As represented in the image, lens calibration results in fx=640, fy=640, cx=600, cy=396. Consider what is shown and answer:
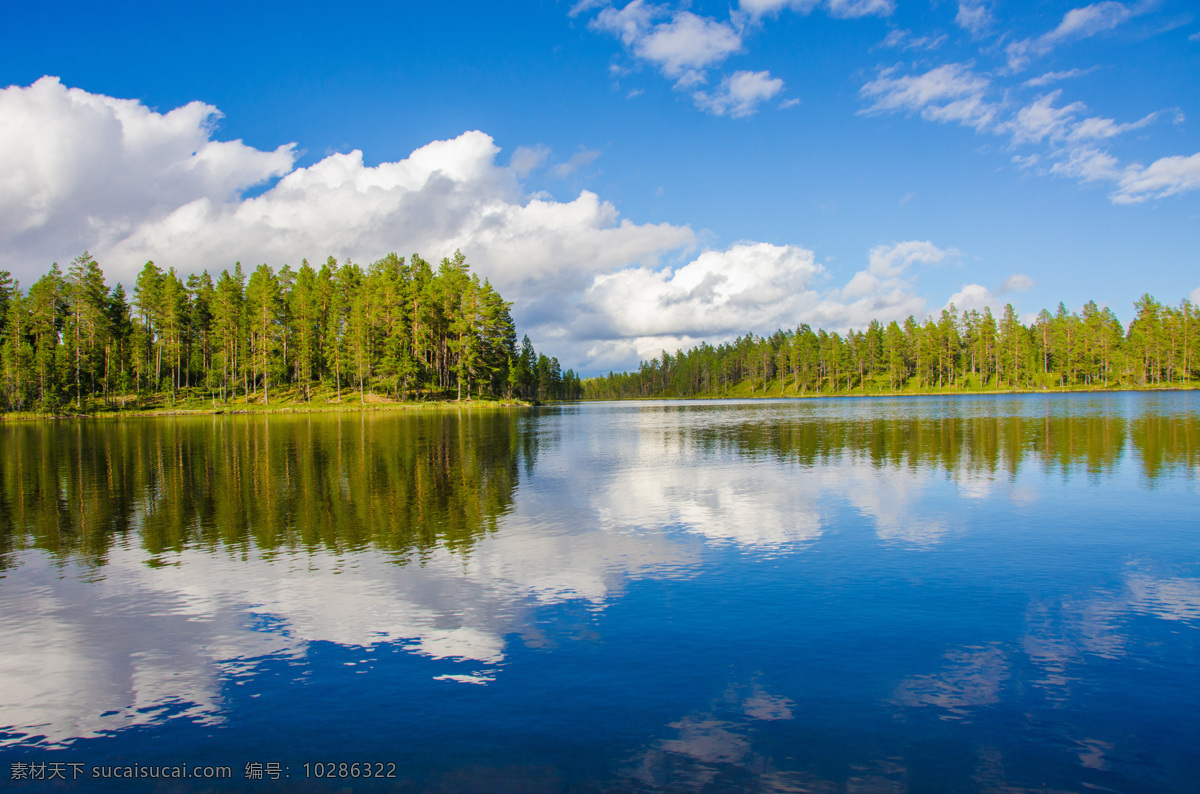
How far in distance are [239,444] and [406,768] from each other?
48831 mm

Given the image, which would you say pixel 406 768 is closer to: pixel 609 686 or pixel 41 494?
pixel 609 686

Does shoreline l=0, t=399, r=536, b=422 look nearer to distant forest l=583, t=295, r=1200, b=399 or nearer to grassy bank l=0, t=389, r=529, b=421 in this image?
grassy bank l=0, t=389, r=529, b=421

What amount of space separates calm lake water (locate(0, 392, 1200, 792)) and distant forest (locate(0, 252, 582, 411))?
8822 centimetres

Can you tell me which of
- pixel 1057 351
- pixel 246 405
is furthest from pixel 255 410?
pixel 1057 351

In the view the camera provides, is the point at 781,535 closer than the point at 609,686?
No

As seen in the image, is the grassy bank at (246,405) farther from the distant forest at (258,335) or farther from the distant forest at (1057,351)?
the distant forest at (1057,351)

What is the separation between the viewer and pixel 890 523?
2061cm

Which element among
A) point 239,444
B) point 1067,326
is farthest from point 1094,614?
point 1067,326

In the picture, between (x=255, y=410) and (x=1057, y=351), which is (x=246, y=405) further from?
(x=1057, y=351)

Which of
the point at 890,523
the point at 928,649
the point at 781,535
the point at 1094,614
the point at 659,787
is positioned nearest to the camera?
the point at 659,787

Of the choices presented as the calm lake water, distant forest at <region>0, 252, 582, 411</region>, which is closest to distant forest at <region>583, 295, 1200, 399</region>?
distant forest at <region>0, 252, 582, 411</region>

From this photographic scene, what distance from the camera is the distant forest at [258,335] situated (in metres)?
106

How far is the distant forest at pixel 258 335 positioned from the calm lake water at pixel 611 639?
88.2 metres

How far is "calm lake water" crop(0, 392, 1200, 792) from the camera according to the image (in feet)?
26.4
